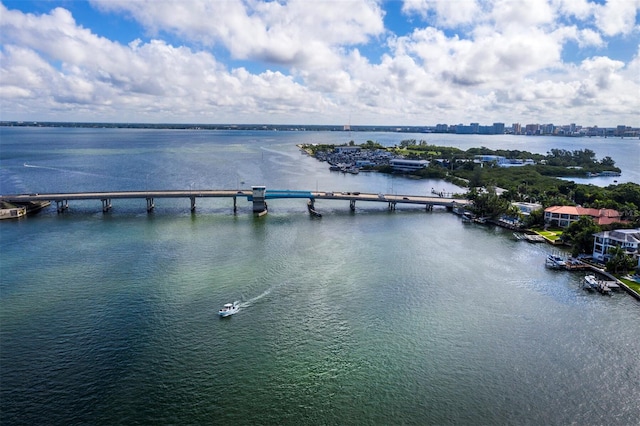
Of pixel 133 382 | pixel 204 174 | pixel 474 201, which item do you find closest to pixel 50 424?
pixel 133 382

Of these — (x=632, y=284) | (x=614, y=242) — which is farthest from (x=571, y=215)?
(x=632, y=284)

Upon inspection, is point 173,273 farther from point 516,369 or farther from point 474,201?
point 474,201

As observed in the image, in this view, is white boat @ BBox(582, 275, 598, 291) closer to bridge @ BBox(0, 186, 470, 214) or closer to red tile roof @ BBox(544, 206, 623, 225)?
red tile roof @ BBox(544, 206, 623, 225)

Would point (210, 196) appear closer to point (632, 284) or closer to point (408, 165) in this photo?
point (632, 284)

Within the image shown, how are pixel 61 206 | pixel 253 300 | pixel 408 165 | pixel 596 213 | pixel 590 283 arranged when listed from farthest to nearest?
pixel 408 165
pixel 61 206
pixel 596 213
pixel 590 283
pixel 253 300

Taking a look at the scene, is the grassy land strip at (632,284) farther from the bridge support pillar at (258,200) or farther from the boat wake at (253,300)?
the bridge support pillar at (258,200)

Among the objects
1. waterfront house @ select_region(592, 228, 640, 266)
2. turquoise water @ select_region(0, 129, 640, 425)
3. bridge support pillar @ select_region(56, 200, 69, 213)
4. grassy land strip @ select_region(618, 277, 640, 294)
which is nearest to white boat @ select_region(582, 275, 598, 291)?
turquoise water @ select_region(0, 129, 640, 425)
